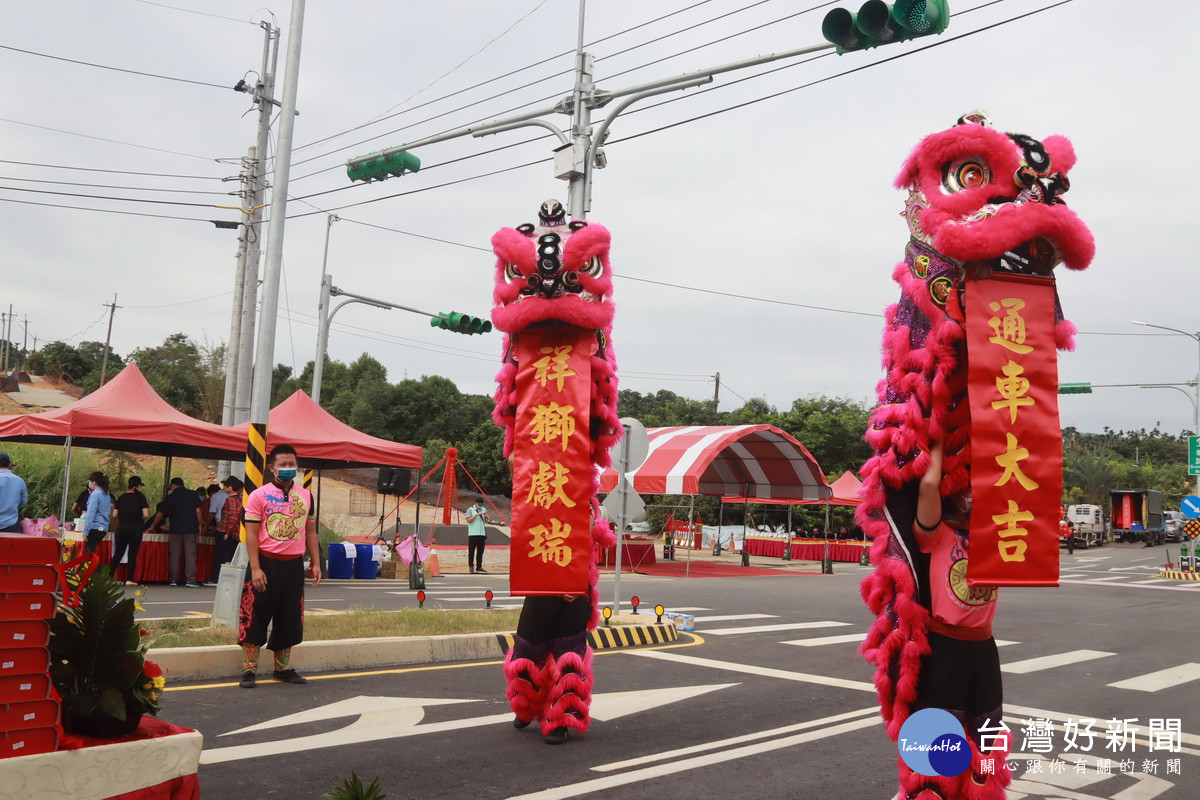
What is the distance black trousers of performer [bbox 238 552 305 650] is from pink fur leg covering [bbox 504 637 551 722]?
2339 millimetres

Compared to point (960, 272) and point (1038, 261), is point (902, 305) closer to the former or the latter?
point (960, 272)

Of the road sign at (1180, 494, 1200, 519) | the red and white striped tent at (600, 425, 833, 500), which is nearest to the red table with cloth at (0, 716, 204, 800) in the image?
the red and white striped tent at (600, 425, 833, 500)

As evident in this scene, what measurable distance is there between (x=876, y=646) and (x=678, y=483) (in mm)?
19343

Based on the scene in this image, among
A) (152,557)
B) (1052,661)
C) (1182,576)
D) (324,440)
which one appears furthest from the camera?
(1182,576)

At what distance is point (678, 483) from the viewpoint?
23359 mm

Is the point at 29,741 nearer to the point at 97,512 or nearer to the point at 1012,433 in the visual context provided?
the point at 1012,433

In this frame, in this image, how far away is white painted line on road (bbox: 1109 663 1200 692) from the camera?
8.66 metres

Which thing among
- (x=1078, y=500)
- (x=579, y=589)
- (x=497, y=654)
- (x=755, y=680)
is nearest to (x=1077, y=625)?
(x=755, y=680)

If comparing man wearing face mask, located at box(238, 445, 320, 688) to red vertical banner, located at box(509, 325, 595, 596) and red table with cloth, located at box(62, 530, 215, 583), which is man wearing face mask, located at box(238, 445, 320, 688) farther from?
red table with cloth, located at box(62, 530, 215, 583)

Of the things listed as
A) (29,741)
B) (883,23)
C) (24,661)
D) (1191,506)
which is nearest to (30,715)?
(29,741)

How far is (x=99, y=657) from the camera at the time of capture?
3586 millimetres

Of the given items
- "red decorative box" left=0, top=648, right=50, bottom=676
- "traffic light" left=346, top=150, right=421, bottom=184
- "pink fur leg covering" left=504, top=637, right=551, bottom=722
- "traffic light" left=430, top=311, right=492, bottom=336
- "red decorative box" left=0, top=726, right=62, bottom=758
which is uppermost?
"traffic light" left=346, top=150, right=421, bottom=184

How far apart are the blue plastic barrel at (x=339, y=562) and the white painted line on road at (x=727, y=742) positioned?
14790 mm

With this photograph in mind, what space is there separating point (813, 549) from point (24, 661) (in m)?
33.6
